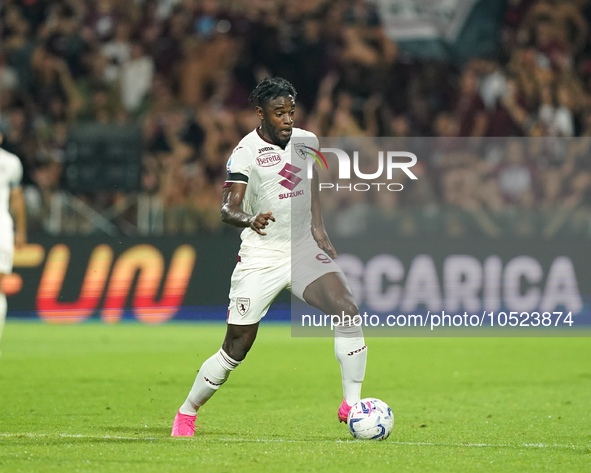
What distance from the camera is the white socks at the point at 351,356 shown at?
5977mm

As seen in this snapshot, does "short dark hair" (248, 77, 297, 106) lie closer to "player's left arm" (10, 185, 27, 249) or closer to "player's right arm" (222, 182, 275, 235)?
"player's right arm" (222, 182, 275, 235)

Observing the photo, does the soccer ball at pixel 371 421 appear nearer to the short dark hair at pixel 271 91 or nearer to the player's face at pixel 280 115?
the player's face at pixel 280 115

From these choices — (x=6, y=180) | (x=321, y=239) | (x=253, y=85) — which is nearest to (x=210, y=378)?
(x=321, y=239)

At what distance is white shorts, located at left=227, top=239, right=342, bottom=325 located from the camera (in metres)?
5.92

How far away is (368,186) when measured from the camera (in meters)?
12.8

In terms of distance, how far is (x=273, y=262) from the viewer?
6020 mm

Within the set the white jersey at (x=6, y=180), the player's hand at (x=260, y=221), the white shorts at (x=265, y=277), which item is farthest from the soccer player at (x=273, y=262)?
the white jersey at (x=6, y=180)

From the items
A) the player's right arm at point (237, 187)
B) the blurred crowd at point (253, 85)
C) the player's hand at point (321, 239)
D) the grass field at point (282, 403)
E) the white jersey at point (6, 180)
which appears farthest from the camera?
the blurred crowd at point (253, 85)

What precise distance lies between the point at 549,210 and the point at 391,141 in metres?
2.20

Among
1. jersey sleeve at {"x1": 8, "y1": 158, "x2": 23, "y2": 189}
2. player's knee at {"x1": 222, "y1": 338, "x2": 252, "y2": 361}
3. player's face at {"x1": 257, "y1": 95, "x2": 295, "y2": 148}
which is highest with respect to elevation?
player's face at {"x1": 257, "y1": 95, "x2": 295, "y2": 148}

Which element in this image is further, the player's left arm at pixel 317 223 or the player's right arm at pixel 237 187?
the player's left arm at pixel 317 223

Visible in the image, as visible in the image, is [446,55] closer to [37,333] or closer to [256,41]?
[256,41]

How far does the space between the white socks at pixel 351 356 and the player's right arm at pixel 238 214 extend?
33.0 inches

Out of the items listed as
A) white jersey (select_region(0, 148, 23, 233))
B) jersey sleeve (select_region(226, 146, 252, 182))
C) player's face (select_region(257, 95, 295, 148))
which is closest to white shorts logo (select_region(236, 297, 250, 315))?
A: jersey sleeve (select_region(226, 146, 252, 182))
